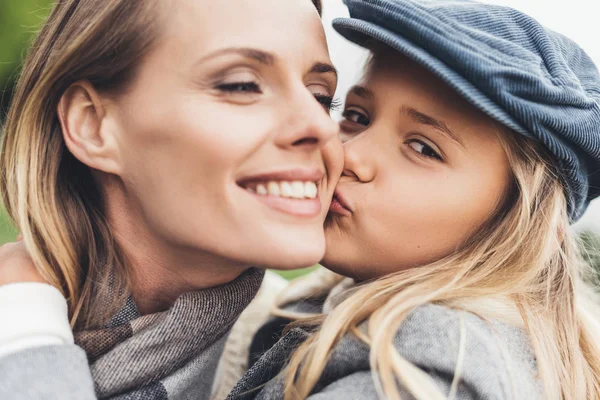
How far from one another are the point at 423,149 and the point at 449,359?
686mm

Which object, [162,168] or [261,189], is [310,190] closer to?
[261,189]

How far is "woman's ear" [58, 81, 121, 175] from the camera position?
6.05ft

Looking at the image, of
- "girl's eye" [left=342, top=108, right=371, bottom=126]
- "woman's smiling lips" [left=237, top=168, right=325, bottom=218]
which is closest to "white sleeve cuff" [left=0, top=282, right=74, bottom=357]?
"woman's smiling lips" [left=237, top=168, right=325, bottom=218]

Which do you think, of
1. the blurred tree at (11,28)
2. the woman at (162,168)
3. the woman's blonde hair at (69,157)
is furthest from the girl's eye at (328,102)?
the blurred tree at (11,28)

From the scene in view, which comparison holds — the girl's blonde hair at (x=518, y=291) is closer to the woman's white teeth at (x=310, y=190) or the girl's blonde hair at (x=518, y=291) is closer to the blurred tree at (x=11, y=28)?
the woman's white teeth at (x=310, y=190)

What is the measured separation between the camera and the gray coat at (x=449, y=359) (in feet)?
4.88

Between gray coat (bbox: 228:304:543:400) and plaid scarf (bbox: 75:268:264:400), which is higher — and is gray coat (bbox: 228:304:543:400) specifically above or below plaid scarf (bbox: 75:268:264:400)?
above

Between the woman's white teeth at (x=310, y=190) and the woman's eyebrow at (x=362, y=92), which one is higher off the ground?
the woman's eyebrow at (x=362, y=92)

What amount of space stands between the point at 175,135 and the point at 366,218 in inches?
25.4

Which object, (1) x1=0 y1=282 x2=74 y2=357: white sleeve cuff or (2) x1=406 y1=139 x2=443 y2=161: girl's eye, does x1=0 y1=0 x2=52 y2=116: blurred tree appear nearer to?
(1) x1=0 y1=282 x2=74 y2=357: white sleeve cuff

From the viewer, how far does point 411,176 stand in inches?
73.5

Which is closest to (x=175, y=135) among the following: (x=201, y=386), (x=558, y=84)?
(x=201, y=386)

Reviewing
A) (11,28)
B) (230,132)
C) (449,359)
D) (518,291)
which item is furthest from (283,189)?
(11,28)

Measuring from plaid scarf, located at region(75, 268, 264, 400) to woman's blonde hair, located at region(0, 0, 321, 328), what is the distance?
0.10 meters
